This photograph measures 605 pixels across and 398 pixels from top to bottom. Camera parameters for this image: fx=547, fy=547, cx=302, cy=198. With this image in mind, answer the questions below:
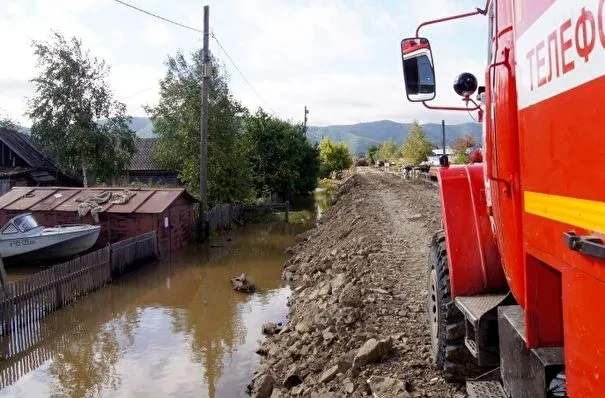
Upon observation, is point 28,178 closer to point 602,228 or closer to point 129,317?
point 129,317

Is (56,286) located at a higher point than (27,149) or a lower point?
lower

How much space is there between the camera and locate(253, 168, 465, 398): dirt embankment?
19.2 ft

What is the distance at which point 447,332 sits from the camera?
4742 millimetres

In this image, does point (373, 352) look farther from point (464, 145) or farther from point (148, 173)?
point (148, 173)

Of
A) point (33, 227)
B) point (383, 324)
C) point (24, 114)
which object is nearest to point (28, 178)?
point (24, 114)

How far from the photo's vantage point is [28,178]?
30.2m

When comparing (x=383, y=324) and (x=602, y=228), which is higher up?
(x=602, y=228)

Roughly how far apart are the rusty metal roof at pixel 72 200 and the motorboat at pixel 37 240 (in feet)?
5.86

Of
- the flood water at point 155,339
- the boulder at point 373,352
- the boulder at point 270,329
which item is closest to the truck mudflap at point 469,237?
the boulder at point 373,352

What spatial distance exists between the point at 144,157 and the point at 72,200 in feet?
72.7

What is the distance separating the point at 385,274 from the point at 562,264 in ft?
26.2

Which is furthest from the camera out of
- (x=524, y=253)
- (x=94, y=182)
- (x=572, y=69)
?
(x=94, y=182)

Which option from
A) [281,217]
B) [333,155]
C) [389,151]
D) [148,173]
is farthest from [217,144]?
[389,151]

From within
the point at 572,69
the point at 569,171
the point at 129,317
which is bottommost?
the point at 129,317
